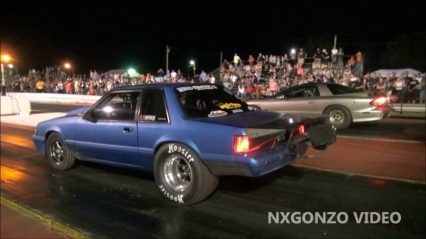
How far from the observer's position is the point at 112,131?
19.8ft

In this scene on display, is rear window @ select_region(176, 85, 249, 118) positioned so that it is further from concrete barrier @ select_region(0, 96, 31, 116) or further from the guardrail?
concrete barrier @ select_region(0, 96, 31, 116)

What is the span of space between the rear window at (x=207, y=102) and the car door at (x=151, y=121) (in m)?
0.27

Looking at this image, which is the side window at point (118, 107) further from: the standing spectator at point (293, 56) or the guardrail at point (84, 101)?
the guardrail at point (84, 101)

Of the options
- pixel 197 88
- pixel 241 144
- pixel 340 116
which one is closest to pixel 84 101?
pixel 340 116

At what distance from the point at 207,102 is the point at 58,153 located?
9.49ft

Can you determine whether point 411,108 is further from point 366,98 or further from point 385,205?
point 385,205

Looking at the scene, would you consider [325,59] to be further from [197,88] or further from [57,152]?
[57,152]

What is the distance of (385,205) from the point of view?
5070mm

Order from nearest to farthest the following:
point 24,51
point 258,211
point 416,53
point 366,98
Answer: point 258,211, point 366,98, point 416,53, point 24,51

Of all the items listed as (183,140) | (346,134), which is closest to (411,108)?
(346,134)

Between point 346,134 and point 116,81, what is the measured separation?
17345 millimetres

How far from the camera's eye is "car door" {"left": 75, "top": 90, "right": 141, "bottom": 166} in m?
5.86

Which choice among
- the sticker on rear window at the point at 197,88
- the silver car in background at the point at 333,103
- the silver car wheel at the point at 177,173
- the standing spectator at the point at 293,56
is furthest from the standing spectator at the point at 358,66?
the silver car wheel at the point at 177,173

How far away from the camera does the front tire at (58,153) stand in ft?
22.7
